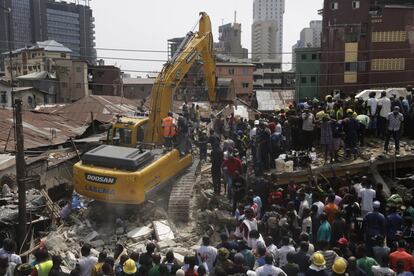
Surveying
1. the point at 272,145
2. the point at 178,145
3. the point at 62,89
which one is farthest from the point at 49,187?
the point at 62,89

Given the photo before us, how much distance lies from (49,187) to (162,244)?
A: 23.1 feet

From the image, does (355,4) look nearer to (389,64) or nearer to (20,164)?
(389,64)

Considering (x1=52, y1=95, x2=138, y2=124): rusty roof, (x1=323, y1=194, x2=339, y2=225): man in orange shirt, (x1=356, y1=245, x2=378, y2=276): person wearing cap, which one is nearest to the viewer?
(x1=356, y1=245, x2=378, y2=276): person wearing cap

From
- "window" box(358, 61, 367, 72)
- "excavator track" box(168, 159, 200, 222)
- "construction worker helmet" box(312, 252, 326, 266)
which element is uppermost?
"window" box(358, 61, 367, 72)

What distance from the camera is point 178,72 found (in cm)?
1586

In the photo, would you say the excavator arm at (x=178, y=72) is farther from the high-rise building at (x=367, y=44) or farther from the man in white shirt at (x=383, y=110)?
the high-rise building at (x=367, y=44)

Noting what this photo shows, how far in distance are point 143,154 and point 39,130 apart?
11924 mm

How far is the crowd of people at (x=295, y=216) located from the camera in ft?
26.0

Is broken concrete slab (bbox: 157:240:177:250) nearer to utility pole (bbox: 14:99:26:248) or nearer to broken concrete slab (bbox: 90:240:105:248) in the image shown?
broken concrete slab (bbox: 90:240:105:248)

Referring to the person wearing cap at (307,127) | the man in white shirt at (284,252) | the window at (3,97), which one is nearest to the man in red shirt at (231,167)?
the person wearing cap at (307,127)

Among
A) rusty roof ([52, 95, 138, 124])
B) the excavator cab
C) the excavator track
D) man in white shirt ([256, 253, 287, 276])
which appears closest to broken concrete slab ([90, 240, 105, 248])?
the excavator track

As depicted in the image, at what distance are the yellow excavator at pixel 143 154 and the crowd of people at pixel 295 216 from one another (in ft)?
2.45

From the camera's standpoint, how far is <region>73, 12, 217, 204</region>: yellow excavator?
12.2 metres

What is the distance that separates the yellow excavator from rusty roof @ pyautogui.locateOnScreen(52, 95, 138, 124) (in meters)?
12.6
